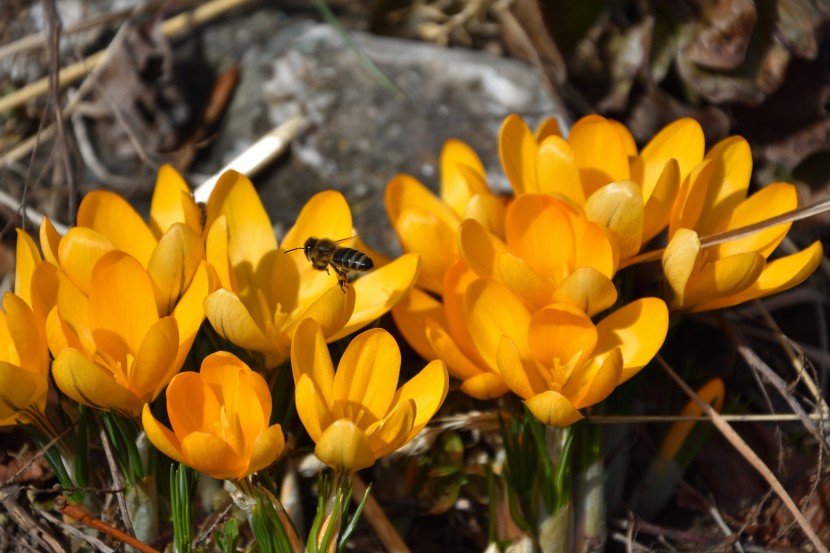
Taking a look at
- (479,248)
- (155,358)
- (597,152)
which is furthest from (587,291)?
(155,358)

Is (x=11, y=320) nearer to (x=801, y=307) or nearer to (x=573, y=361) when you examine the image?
(x=573, y=361)

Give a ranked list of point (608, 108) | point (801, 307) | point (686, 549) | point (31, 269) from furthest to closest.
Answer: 1. point (608, 108)
2. point (801, 307)
3. point (686, 549)
4. point (31, 269)

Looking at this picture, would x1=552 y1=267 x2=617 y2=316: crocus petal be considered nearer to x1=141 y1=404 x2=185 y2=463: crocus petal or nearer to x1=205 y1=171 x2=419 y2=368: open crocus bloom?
x1=205 y1=171 x2=419 y2=368: open crocus bloom

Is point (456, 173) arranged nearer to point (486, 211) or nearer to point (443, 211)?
point (443, 211)

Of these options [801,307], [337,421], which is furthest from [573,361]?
[801,307]

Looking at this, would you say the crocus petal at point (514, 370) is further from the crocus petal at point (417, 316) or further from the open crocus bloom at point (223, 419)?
the open crocus bloom at point (223, 419)

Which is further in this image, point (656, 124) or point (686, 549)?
→ point (656, 124)

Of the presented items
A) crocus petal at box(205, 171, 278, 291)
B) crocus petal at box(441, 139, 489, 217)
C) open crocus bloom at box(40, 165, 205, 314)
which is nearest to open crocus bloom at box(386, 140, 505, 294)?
crocus petal at box(441, 139, 489, 217)
